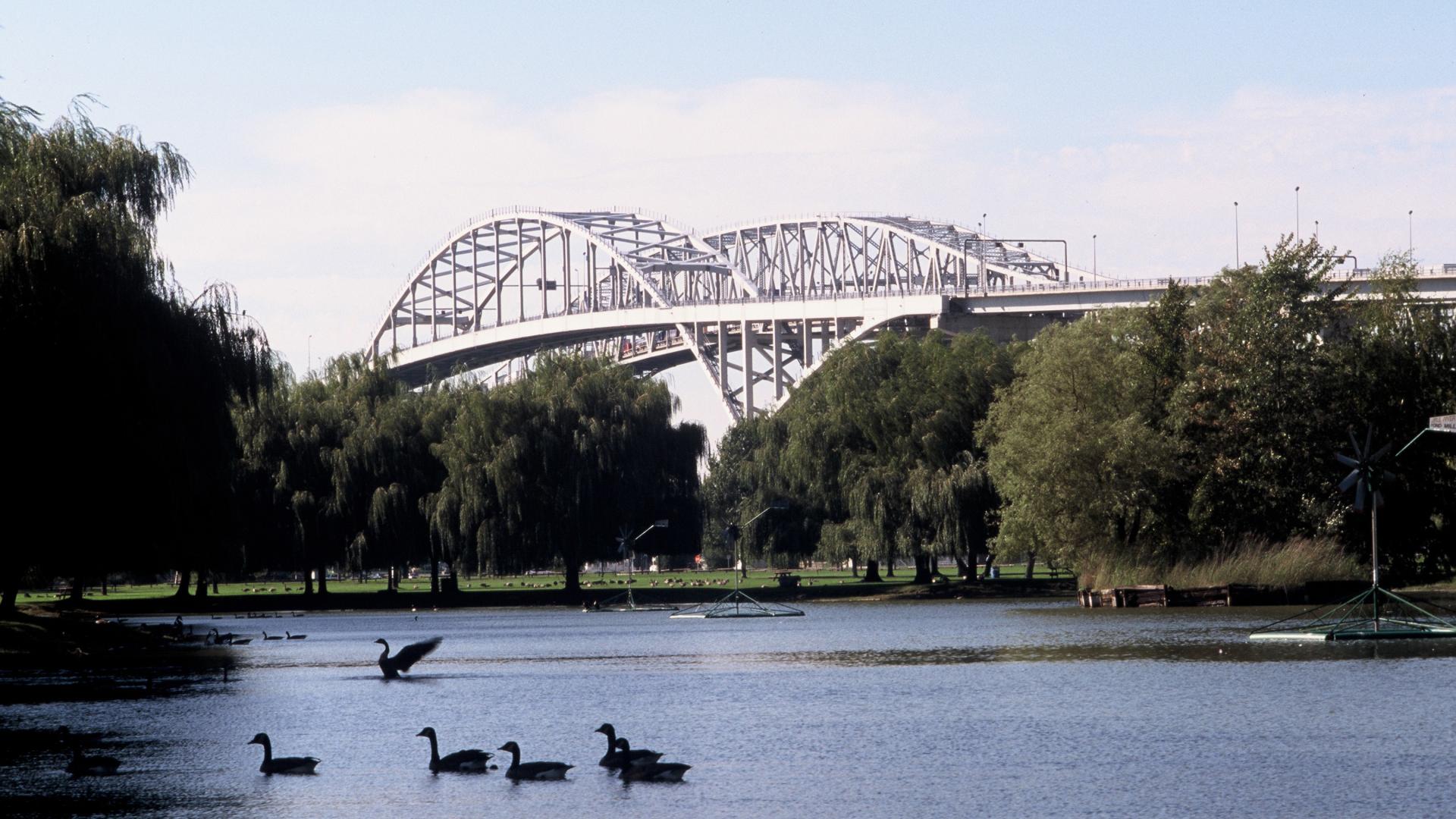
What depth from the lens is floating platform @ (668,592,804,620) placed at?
51969 millimetres

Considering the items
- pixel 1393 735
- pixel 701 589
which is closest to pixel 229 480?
pixel 1393 735

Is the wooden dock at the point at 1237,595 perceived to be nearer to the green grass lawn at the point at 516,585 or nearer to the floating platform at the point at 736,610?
the floating platform at the point at 736,610

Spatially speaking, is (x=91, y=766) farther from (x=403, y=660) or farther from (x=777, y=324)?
(x=777, y=324)

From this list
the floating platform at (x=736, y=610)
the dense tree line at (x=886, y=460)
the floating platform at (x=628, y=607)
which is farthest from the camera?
the dense tree line at (x=886, y=460)

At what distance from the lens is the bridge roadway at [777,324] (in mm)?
87812

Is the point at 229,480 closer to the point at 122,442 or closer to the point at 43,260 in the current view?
the point at 122,442

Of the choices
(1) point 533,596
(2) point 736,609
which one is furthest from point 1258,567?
(1) point 533,596

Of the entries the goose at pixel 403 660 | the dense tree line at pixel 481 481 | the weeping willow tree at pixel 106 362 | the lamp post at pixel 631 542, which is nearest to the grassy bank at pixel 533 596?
the lamp post at pixel 631 542

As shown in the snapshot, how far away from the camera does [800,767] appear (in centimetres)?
1791

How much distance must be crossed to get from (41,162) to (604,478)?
98.5 feet

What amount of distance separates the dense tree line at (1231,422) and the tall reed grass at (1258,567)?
0.34 metres

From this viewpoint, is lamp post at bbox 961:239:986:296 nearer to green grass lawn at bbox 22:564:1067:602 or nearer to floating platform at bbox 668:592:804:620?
green grass lawn at bbox 22:564:1067:602

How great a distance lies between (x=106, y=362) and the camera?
28891 mm

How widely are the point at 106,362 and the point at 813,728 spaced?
13510mm
